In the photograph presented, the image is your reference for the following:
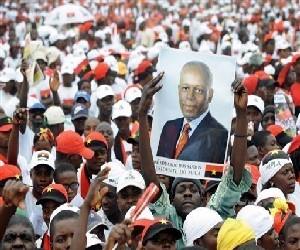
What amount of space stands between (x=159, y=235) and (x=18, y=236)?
0.85m

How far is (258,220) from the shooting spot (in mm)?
6914

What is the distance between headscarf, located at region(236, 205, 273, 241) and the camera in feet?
22.7

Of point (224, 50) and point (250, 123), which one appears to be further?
point (224, 50)

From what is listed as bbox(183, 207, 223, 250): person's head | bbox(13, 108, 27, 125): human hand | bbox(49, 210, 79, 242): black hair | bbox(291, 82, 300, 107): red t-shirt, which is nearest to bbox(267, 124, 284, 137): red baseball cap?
bbox(291, 82, 300, 107): red t-shirt

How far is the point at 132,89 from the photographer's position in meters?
12.9

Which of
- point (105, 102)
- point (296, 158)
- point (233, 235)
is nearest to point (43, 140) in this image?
point (296, 158)

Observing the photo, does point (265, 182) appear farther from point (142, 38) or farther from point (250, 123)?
point (142, 38)

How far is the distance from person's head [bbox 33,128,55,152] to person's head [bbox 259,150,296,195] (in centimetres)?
236

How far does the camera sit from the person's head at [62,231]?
673 cm

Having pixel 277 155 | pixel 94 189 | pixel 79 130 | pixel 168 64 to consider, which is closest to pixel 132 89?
pixel 79 130

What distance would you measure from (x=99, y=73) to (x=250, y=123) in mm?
4011

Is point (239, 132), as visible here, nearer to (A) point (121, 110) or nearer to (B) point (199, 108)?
(B) point (199, 108)

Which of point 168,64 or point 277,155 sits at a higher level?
point 168,64

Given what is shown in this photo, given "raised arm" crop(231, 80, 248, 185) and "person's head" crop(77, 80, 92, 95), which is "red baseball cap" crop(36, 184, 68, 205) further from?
"person's head" crop(77, 80, 92, 95)
